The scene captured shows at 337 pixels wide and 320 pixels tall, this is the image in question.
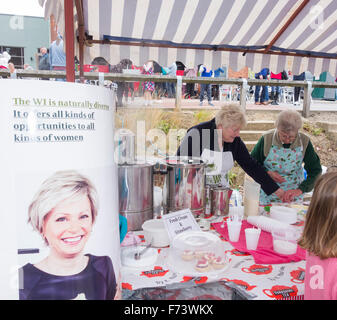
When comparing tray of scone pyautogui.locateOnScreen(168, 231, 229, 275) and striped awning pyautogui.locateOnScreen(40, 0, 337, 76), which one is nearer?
tray of scone pyautogui.locateOnScreen(168, 231, 229, 275)

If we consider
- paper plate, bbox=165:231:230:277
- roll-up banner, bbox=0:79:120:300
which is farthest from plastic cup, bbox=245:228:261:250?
roll-up banner, bbox=0:79:120:300

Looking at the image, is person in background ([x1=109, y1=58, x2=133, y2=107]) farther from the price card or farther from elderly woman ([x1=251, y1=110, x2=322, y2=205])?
the price card

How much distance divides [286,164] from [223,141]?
63 cm

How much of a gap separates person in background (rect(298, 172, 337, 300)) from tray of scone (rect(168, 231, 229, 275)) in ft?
0.96

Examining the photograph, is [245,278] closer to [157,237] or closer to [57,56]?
[157,237]

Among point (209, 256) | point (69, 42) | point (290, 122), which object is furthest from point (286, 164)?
point (69, 42)

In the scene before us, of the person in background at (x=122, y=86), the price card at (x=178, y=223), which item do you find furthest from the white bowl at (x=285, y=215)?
the person in background at (x=122, y=86)

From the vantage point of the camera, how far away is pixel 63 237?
65 cm

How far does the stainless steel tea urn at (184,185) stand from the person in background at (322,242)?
2.10 ft

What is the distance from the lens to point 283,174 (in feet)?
8.66

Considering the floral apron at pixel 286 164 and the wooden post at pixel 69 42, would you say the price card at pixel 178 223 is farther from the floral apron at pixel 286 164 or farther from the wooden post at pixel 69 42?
the floral apron at pixel 286 164

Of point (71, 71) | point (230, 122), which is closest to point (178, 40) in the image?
point (230, 122)

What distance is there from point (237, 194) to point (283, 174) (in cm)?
96

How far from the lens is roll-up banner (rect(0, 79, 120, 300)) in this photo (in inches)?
23.7
